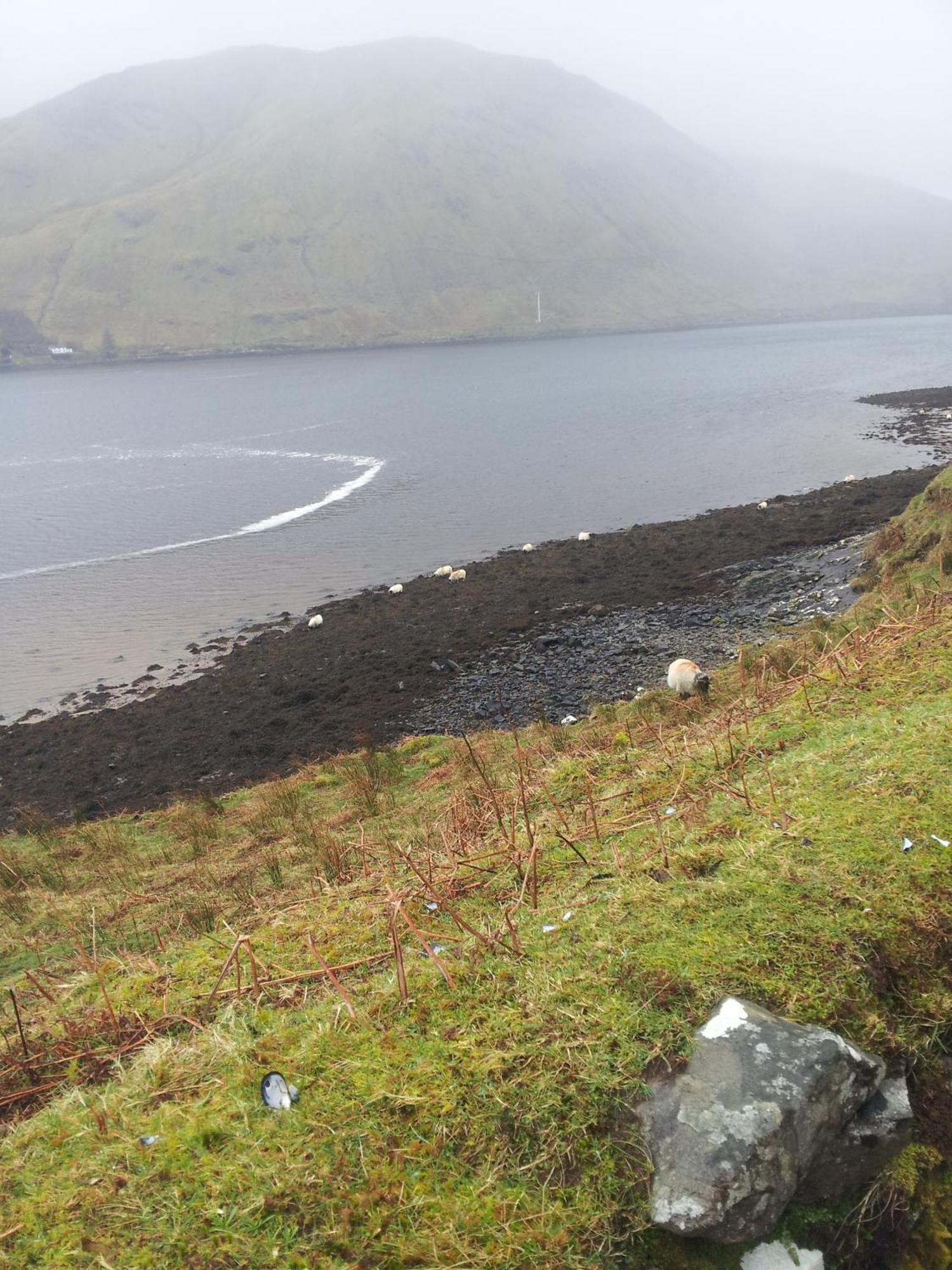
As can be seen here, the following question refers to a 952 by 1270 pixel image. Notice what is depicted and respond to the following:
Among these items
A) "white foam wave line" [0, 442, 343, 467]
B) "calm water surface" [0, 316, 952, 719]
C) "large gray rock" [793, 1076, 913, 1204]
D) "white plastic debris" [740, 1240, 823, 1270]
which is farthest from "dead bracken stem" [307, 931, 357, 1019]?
"white foam wave line" [0, 442, 343, 467]

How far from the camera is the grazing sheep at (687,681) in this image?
1172 centimetres

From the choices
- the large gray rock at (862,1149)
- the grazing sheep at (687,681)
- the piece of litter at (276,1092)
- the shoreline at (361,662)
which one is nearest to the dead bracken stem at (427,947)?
the piece of litter at (276,1092)

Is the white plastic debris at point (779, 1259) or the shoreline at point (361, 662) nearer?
the white plastic debris at point (779, 1259)

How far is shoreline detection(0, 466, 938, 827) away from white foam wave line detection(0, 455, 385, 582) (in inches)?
548

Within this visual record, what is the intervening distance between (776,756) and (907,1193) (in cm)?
309

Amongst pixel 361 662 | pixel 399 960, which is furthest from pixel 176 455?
pixel 399 960

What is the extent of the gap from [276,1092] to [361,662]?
72.0 feet

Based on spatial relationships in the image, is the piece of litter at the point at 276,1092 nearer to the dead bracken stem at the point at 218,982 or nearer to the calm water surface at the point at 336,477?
the dead bracken stem at the point at 218,982

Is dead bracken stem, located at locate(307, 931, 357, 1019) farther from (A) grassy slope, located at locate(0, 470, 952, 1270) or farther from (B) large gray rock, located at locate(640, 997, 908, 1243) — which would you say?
(B) large gray rock, located at locate(640, 997, 908, 1243)

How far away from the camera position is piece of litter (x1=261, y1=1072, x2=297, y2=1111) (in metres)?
3.34

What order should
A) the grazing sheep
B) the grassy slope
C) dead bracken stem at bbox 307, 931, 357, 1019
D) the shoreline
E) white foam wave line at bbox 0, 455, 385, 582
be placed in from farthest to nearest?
white foam wave line at bbox 0, 455, 385, 582 → the shoreline → the grazing sheep → dead bracken stem at bbox 307, 931, 357, 1019 → the grassy slope

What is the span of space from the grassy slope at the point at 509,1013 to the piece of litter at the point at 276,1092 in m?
0.06

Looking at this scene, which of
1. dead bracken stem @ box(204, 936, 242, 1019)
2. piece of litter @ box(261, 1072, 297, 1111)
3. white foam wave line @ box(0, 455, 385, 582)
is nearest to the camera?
piece of litter @ box(261, 1072, 297, 1111)

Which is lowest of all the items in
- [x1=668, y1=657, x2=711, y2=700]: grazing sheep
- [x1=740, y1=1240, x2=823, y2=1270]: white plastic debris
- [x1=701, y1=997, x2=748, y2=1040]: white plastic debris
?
[x1=668, y1=657, x2=711, y2=700]: grazing sheep
